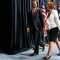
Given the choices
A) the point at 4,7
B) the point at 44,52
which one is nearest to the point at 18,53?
the point at 44,52

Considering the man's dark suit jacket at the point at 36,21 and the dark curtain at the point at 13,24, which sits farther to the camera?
the dark curtain at the point at 13,24

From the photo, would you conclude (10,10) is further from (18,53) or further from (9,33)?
(18,53)

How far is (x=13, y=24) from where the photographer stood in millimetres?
9617

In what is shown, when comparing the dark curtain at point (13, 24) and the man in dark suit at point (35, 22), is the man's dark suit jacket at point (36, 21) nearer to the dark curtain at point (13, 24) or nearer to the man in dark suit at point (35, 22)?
the man in dark suit at point (35, 22)

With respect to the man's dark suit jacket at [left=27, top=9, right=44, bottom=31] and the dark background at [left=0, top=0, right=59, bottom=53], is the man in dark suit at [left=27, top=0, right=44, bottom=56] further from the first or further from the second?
the dark background at [left=0, top=0, right=59, bottom=53]

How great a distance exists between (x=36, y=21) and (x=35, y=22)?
48 mm

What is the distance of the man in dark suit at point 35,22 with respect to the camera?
8992 millimetres

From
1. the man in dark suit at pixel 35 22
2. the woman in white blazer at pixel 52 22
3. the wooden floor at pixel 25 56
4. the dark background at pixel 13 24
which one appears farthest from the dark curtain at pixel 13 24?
the woman in white blazer at pixel 52 22

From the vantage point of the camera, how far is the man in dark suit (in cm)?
899

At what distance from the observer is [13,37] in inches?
382

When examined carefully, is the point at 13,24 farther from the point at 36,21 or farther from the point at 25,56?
the point at 25,56

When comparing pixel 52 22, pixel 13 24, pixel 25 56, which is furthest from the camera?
pixel 13 24

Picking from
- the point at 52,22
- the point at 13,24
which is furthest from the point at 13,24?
the point at 52,22

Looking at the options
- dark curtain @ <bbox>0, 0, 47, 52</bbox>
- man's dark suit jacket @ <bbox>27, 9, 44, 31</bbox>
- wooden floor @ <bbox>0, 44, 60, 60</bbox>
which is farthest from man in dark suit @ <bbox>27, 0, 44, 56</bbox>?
dark curtain @ <bbox>0, 0, 47, 52</bbox>
